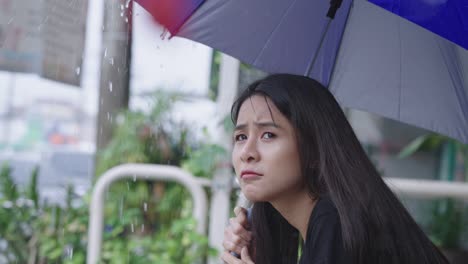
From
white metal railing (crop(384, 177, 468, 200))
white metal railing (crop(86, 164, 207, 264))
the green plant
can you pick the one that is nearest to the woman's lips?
white metal railing (crop(384, 177, 468, 200))

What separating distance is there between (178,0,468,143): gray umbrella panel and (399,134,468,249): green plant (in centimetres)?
314

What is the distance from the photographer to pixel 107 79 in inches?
224

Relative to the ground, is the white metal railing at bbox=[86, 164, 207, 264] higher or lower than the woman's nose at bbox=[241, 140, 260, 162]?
lower

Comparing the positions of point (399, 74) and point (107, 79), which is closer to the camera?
point (399, 74)

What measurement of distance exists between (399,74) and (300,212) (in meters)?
0.82

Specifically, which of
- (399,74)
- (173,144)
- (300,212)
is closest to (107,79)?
(173,144)

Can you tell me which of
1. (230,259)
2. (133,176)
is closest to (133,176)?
(133,176)

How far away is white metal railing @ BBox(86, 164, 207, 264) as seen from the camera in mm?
3811

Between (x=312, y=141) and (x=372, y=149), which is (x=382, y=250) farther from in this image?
(x=372, y=149)

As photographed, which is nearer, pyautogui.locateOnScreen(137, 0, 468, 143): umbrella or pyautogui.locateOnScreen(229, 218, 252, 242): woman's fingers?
pyautogui.locateOnScreen(229, 218, 252, 242): woman's fingers

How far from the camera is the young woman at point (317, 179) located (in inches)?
68.5

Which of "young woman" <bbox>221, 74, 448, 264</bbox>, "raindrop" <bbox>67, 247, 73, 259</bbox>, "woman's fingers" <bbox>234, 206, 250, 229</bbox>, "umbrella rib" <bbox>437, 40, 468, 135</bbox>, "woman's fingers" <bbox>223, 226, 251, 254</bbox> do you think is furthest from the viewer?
"raindrop" <bbox>67, 247, 73, 259</bbox>

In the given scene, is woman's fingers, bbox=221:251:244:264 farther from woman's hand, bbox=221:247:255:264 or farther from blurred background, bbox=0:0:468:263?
blurred background, bbox=0:0:468:263

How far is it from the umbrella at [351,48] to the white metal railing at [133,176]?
4.79 ft
